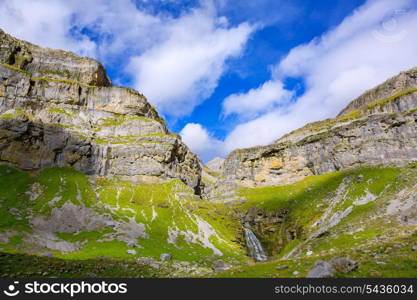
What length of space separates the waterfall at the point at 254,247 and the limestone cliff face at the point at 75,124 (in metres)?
44.8

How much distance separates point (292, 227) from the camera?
288 ft

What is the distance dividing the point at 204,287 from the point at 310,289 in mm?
6643

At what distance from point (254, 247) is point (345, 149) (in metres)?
77.8

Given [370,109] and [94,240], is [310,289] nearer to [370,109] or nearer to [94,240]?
[94,240]

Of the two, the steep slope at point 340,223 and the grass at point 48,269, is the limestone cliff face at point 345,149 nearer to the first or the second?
the steep slope at point 340,223

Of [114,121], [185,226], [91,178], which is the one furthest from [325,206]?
[114,121]

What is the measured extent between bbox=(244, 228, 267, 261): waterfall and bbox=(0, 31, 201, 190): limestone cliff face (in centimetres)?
4483

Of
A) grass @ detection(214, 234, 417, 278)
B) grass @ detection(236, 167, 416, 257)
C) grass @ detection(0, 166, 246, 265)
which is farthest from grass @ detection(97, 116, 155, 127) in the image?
A: grass @ detection(214, 234, 417, 278)

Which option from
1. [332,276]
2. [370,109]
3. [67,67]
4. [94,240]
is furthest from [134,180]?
[370,109]

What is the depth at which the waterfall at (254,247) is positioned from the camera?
80488 millimetres

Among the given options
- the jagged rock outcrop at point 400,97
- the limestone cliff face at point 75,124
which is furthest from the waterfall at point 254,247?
the jagged rock outcrop at point 400,97

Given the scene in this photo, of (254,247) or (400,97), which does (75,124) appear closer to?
(254,247)

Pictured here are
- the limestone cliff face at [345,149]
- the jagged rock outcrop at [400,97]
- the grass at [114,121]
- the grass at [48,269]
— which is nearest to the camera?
the grass at [48,269]

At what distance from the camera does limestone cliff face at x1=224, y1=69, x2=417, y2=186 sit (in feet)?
397
